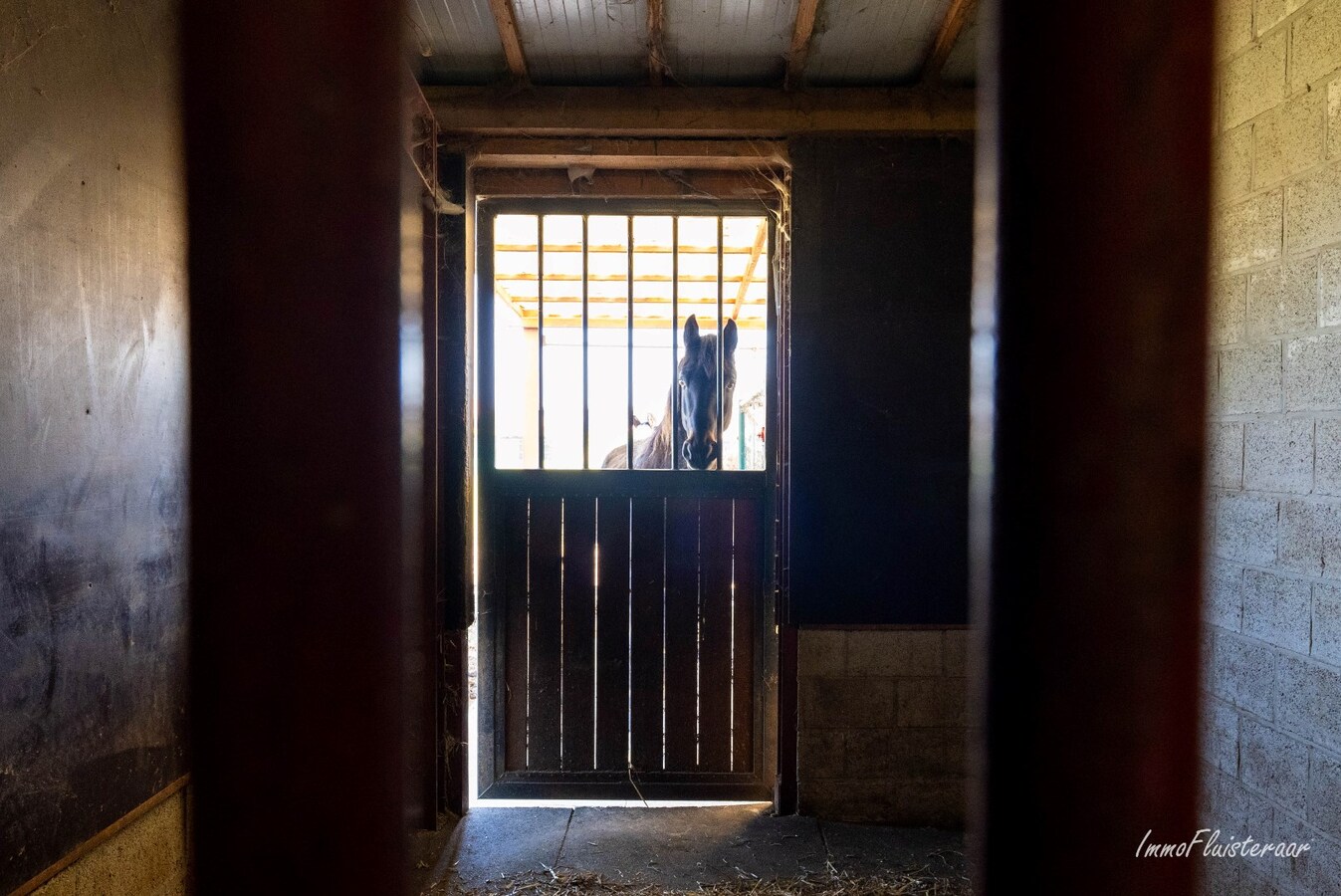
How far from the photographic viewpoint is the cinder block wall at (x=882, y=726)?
313 centimetres

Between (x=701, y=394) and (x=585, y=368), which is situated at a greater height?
(x=585, y=368)

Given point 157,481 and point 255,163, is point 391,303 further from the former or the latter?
point 157,481

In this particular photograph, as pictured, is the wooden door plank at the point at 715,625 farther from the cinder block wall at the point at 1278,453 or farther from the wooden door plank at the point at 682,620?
the cinder block wall at the point at 1278,453

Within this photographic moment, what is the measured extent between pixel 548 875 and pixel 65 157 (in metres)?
2.64

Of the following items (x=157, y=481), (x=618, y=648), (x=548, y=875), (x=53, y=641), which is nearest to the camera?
(x=53, y=641)

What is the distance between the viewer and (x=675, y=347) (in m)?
3.50

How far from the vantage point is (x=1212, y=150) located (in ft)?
1.36

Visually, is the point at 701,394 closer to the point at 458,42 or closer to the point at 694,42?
the point at 694,42

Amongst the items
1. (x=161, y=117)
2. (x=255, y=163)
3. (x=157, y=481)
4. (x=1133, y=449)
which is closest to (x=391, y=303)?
(x=255, y=163)

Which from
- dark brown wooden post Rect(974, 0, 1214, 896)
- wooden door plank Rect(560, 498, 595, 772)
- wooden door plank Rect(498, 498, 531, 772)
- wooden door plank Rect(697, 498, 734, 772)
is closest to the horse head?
wooden door plank Rect(697, 498, 734, 772)

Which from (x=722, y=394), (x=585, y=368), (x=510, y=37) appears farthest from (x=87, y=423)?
(x=722, y=394)

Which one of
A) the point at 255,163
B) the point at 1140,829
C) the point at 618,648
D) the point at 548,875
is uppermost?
the point at 255,163

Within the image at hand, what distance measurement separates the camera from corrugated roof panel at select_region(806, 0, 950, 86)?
104 inches

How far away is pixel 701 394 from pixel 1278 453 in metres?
2.13
